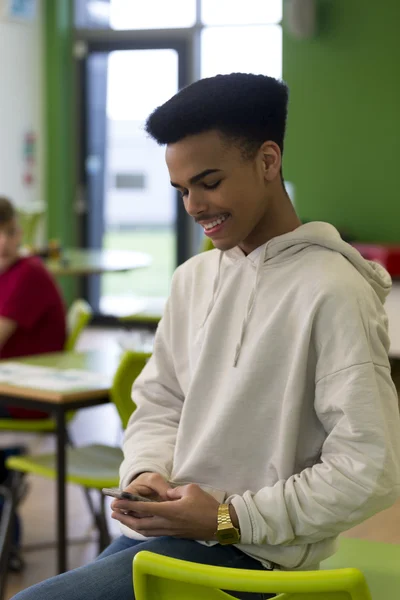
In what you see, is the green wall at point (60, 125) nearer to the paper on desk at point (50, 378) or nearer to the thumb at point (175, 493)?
the paper on desk at point (50, 378)

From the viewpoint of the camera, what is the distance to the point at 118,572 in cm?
137

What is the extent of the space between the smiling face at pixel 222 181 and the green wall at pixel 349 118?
579 cm

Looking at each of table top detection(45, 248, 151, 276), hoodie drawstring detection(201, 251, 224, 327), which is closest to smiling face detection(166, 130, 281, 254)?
hoodie drawstring detection(201, 251, 224, 327)

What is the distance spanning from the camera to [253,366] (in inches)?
55.5

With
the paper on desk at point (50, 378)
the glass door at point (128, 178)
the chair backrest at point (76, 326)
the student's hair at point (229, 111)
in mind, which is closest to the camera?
the student's hair at point (229, 111)

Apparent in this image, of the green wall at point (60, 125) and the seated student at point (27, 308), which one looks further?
the green wall at point (60, 125)

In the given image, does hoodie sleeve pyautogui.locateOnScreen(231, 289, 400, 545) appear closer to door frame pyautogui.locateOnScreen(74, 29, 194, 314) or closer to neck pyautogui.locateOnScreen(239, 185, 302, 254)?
neck pyautogui.locateOnScreen(239, 185, 302, 254)

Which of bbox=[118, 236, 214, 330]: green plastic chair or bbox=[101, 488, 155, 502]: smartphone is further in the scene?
bbox=[118, 236, 214, 330]: green plastic chair

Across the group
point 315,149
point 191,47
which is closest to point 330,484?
point 315,149

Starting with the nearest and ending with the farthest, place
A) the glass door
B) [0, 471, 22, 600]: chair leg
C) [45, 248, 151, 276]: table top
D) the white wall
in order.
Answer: [0, 471, 22, 600]: chair leg, [45, 248, 151, 276]: table top, the white wall, the glass door

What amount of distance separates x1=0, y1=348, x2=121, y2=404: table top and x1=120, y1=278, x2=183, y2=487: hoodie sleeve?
37.2 inches

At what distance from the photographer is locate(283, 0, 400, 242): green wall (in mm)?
7160

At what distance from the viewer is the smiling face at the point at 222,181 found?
1.41 meters

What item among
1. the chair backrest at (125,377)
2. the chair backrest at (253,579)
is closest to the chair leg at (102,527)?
the chair backrest at (125,377)
